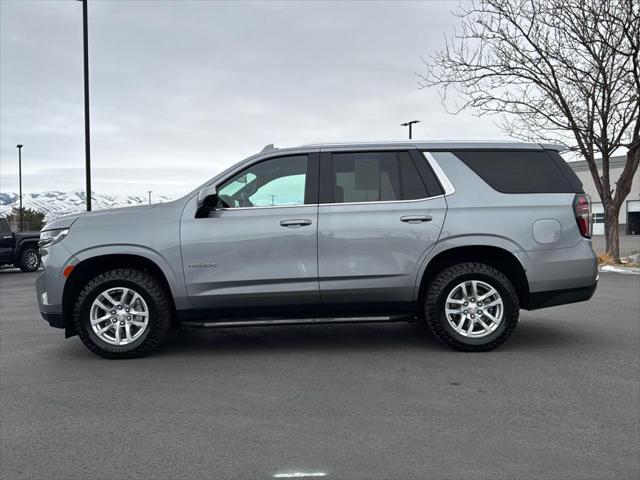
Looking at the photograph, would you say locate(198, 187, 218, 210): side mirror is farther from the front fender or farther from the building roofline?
the building roofline

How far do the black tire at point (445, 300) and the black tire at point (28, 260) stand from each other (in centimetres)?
1624

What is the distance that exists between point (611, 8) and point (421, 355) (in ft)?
45.5

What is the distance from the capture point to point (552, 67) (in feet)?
55.3

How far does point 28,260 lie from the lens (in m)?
18.8

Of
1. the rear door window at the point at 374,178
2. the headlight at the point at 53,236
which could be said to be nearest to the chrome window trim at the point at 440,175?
the rear door window at the point at 374,178

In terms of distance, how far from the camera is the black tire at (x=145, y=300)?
5781 millimetres

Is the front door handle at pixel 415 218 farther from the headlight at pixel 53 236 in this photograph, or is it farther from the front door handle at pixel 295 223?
the headlight at pixel 53 236

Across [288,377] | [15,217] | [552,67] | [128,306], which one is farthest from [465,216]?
[15,217]

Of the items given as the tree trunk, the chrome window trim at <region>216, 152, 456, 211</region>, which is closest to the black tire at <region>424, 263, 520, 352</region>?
the chrome window trim at <region>216, 152, 456, 211</region>

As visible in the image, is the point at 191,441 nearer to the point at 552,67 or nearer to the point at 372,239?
the point at 372,239

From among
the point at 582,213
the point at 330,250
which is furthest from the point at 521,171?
the point at 330,250

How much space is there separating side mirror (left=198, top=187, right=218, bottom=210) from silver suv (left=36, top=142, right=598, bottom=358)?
15 mm

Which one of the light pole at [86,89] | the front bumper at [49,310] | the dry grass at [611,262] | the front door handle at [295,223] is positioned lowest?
the dry grass at [611,262]

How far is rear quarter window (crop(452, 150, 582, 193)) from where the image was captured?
19.8 feet
